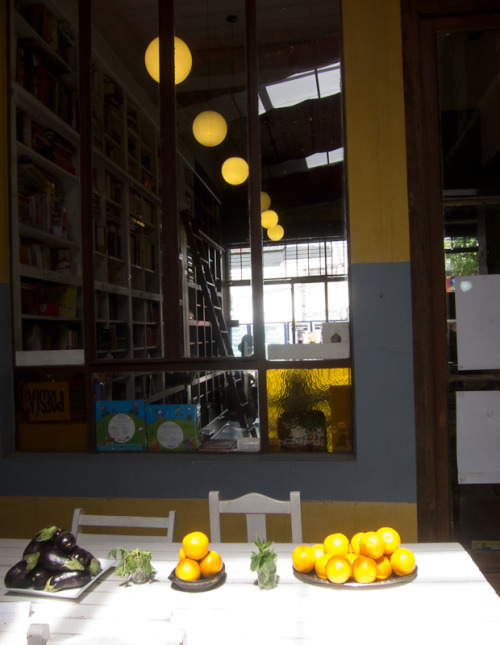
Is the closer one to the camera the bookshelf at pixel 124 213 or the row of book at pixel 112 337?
the row of book at pixel 112 337

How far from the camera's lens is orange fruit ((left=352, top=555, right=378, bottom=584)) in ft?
5.54

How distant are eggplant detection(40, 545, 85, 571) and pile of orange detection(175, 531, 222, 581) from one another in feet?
1.09

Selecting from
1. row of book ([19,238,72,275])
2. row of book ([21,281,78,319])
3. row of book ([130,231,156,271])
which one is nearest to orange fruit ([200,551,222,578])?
row of book ([21,281,78,319])

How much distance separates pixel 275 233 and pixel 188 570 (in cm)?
188

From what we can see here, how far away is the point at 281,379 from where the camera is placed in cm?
296

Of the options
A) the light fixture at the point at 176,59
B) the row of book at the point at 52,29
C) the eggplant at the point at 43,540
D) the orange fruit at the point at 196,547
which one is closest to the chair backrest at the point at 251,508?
the orange fruit at the point at 196,547

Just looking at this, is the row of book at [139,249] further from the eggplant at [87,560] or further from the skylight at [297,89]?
the eggplant at [87,560]

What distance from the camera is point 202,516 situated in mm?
2896

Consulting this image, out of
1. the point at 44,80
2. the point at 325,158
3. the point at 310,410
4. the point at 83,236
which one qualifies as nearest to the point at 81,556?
the point at 310,410

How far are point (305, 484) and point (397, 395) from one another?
667mm

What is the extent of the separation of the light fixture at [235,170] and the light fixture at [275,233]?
12.9 inches

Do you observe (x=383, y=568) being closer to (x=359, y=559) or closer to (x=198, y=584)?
(x=359, y=559)

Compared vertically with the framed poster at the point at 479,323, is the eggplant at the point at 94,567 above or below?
below

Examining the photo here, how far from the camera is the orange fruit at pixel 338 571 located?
1.69 meters
